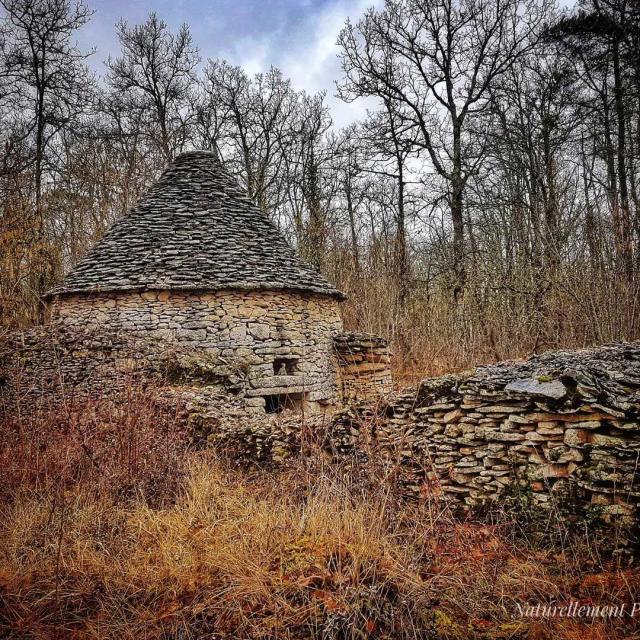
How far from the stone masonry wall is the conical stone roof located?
0.29 metres

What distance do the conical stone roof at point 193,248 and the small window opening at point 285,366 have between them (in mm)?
1577

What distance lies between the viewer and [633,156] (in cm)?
1145

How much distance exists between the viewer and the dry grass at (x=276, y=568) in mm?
2404

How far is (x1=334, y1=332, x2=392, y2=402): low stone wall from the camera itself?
31.9ft

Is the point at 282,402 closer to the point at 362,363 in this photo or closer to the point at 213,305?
the point at 362,363

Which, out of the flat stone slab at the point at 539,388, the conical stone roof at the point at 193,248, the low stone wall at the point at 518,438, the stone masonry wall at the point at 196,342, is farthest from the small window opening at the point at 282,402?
the flat stone slab at the point at 539,388

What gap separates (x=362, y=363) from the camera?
10102 millimetres

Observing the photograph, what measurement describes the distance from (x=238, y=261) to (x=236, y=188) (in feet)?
11.5

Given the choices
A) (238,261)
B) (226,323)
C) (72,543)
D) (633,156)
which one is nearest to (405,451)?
(72,543)

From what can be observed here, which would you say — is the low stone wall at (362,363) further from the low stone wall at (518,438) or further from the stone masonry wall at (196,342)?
the low stone wall at (518,438)

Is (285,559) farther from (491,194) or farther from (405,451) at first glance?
(491,194)

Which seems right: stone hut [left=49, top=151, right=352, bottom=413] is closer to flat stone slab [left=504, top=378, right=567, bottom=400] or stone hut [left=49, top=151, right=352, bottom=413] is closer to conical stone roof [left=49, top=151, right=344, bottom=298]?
conical stone roof [left=49, top=151, right=344, bottom=298]

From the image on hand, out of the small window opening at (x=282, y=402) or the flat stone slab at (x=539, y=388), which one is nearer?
the flat stone slab at (x=539, y=388)

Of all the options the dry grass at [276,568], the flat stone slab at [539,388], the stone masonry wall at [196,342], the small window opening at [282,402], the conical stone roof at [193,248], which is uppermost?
the conical stone roof at [193,248]
